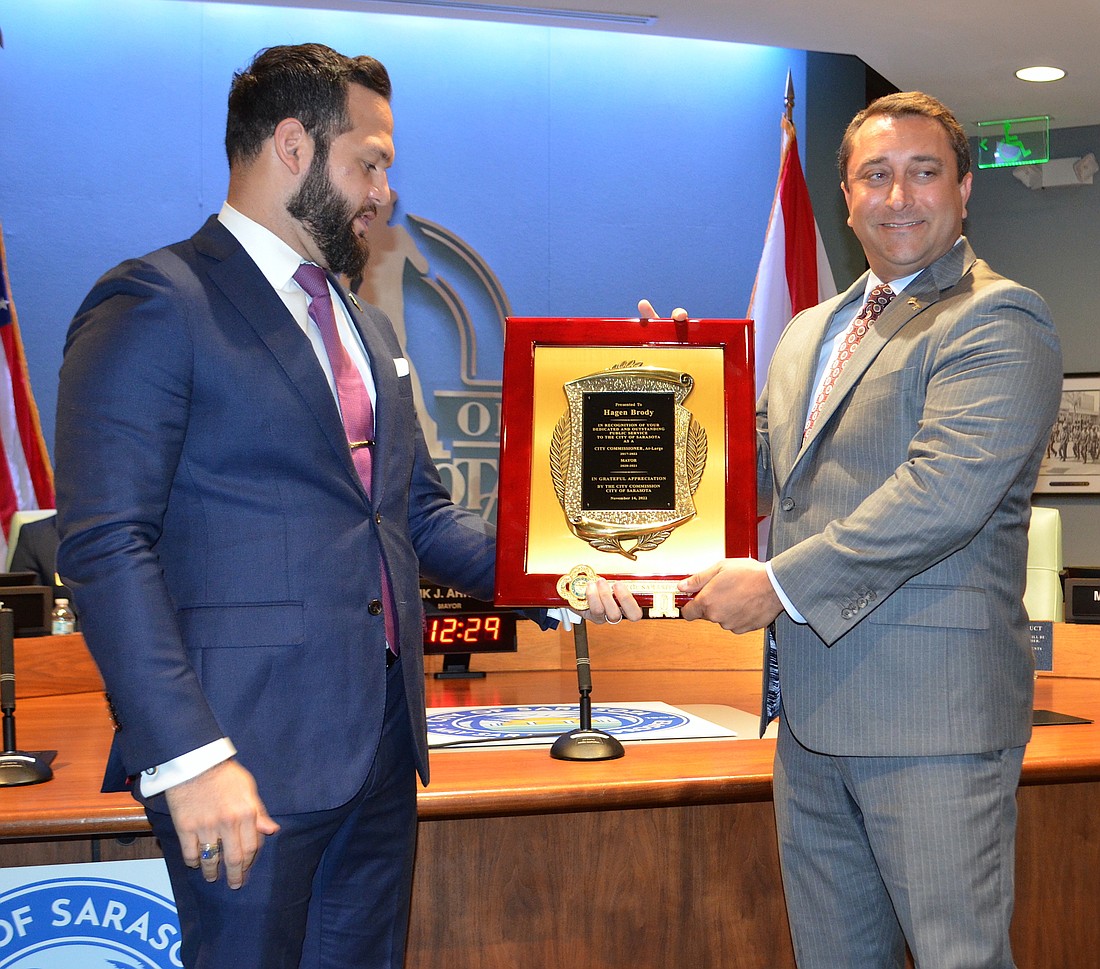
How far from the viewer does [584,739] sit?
2316 millimetres

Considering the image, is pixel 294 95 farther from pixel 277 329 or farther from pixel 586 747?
pixel 586 747

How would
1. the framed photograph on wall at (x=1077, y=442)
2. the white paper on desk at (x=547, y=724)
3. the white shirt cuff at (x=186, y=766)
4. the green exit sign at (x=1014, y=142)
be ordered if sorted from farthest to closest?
the framed photograph on wall at (x=1077, y=442)
the green exit sign at (x=1014, y=142)
the white paper on desk at (x=547, y=724)
the white shirt cuff at (x=186, y=766)

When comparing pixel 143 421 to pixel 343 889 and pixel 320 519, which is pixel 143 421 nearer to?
pixel 320 519

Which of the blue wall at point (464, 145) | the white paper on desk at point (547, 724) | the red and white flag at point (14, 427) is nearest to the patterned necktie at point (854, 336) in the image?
the white paper on desk at point (547, 724)

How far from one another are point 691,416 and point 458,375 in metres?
3.39

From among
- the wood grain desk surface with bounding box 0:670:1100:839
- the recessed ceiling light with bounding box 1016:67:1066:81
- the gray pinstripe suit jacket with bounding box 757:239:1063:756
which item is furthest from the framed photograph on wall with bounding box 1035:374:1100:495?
the gray pinstripe suit jacket with bounding box 757:239:1063:756

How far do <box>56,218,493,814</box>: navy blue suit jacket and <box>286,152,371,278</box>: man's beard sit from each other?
0.37 feet

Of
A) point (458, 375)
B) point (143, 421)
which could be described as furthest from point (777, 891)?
point (458, 375)

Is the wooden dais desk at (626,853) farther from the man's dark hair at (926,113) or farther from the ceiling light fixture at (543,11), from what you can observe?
the ceiling light fixture at (543,11)

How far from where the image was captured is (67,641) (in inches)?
128

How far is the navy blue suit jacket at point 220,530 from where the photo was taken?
4.48ft

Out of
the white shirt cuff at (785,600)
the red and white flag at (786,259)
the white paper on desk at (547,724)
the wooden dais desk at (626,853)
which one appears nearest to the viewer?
the white shirt cuff at (785,600)

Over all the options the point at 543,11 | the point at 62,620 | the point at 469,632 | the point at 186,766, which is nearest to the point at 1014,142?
the point at 543,11

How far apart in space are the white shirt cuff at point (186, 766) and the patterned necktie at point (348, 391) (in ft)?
1.12
